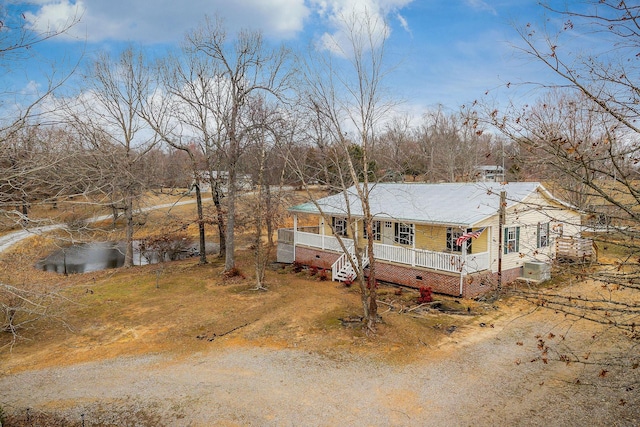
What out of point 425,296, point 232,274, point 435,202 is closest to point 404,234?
point 435,202

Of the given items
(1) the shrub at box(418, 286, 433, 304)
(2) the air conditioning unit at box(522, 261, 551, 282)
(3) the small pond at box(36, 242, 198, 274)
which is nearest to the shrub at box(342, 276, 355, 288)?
(1) the shrub at box(418, 286, 433, 304)

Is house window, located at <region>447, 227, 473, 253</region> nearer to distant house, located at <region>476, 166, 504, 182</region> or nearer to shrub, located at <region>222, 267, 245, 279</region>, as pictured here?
distant house, located at <region>476, 166, 504, 182</region>

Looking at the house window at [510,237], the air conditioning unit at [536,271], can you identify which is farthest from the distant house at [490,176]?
the air conditioning unit at [536,271]

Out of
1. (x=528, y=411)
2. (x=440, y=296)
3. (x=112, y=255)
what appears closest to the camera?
(x=528, y=411)

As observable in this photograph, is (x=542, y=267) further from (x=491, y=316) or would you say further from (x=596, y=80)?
(x=596, y=80)

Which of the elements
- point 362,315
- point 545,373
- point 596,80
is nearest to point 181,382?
point 362,315

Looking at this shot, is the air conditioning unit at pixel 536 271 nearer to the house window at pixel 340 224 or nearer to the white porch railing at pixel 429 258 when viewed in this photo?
the white porch railing at pixel 429 258
